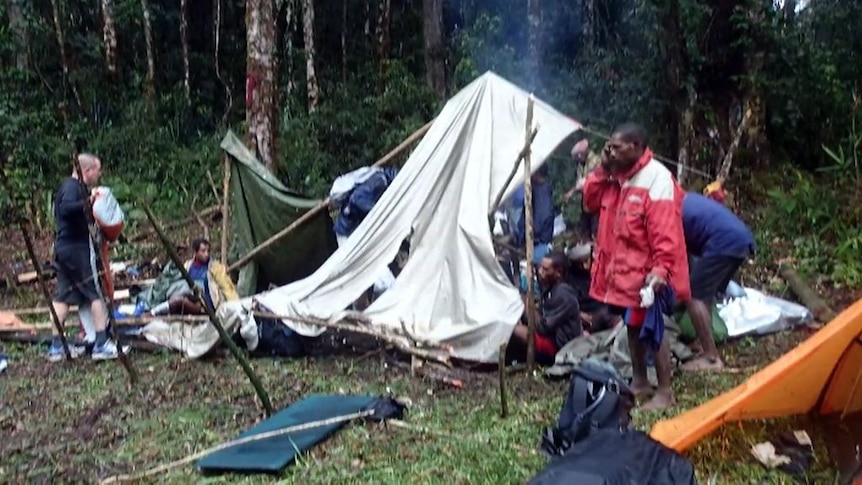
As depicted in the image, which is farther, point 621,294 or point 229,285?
point 229,285

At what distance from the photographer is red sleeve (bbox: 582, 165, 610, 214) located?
4383mm

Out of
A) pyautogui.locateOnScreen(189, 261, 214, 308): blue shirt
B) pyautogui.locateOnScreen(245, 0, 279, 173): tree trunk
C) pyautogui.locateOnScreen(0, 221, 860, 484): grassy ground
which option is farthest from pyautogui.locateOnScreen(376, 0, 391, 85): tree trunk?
pyautogui.locateOnScreen(0, 221, 860, 484): grassy ground

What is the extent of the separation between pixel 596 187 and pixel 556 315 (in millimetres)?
1163

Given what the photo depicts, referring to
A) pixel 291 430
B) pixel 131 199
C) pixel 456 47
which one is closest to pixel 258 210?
pixel 291 430

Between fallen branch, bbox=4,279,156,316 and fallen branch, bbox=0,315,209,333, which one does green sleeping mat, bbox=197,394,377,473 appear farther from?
→ fallen branch, bbox=4,279,156,316

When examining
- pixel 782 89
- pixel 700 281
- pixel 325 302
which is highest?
pixel 782 89

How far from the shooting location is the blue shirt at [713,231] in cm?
505

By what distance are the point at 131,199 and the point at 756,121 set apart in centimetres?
755

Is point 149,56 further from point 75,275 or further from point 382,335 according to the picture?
point 382,335

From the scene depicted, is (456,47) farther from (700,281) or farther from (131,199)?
Result: (700,281)

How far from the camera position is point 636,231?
4.20 meters

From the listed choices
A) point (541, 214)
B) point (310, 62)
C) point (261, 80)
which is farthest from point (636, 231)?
point (310, 62)

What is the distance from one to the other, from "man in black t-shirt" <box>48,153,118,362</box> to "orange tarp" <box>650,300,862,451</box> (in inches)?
155

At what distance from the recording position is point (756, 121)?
8734mm
